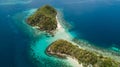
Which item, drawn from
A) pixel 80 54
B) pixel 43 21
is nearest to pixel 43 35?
pixel 43 21

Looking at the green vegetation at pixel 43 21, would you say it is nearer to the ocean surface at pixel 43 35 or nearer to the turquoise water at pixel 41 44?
the turquoise water at pixel 41 44

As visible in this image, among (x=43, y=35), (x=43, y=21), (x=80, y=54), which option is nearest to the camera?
(x=80, y=54)

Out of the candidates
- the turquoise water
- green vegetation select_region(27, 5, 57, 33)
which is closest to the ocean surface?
the turquoise water

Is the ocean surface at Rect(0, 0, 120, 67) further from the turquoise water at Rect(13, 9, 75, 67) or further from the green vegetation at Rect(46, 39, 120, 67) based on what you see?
the green vegetation at Rect(46, 39, 120, 67)

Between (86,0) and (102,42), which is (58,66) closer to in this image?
(102,42)

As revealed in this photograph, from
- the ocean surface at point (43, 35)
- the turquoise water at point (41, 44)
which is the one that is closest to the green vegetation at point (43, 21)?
the turquoise water at point (41, 44)

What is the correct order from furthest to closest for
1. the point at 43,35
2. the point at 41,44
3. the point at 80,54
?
the point at 43,35 < the point at 41,44 < the point at 80,54

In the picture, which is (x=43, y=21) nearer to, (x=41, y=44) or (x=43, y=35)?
(x=43, y=35)

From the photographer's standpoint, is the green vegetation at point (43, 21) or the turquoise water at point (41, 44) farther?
the green vegetation at point (43, 21)
